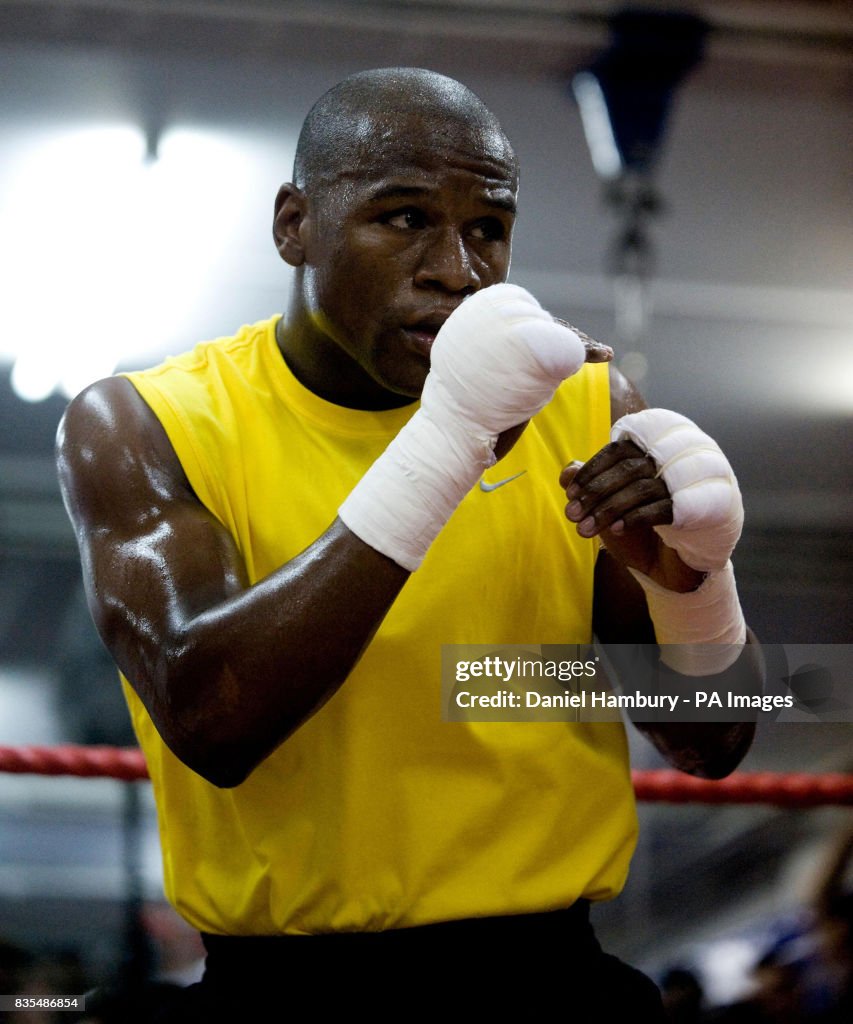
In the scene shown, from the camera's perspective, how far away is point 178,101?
398 centimetres

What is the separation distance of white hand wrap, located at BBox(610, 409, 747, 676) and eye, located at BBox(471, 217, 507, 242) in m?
0.23

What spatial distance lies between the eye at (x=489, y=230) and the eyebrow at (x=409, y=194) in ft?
0.05

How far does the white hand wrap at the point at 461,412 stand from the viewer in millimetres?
878

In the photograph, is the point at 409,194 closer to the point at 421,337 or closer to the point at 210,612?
the point at 421,337

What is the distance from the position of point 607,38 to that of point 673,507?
3559mm

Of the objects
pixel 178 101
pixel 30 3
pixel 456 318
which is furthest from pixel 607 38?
A: pixel 456 318

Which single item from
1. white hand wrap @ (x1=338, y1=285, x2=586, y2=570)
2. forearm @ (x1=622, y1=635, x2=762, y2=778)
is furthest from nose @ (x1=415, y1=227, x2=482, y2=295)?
forearm @ (x1=622, y1=635, x2=762, y2=778)

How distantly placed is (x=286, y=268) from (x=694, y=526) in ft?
12.5

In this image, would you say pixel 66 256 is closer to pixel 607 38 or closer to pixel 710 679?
pixel 607 38

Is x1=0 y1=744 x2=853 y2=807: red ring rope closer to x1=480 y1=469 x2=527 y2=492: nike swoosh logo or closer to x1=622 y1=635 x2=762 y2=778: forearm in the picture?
x1=622 y1=635 x2=762 y2=778: forearm

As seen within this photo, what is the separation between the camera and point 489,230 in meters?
1.11

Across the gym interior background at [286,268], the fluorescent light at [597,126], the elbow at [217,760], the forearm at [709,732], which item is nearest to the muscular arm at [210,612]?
the elbow at [217,760]

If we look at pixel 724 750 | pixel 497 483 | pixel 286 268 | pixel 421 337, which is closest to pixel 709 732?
pixel 724 750

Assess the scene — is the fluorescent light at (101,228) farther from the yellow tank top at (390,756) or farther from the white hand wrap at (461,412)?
the white hand wrap at (461,412)
